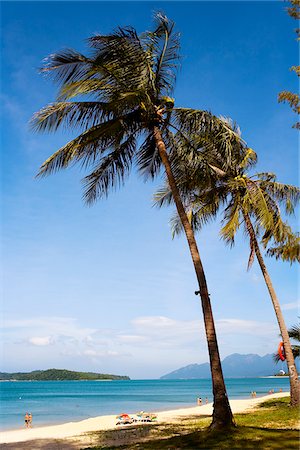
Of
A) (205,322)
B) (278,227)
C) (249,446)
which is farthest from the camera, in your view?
(278,227)

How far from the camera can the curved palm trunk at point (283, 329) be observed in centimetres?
1488

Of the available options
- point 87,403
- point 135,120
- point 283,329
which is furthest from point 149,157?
point 87,403

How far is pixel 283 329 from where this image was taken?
614 inches

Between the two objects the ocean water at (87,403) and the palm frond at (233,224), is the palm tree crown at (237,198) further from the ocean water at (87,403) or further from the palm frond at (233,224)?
the ocean water at (87,403)

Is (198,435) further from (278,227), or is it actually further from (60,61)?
(60,61)

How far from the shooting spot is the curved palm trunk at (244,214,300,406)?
14.9 m

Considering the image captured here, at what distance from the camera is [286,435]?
8.93m

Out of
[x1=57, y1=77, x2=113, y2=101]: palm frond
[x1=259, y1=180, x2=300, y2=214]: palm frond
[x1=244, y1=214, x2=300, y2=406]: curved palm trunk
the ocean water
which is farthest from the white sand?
[x1=57, y1=77, x2=113, y2=101]: palm frond

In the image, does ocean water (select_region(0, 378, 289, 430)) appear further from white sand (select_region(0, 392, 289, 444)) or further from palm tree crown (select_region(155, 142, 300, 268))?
palm tree crown (select_region(155, 142, 300, 268))

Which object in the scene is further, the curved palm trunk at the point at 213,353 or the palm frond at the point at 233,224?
the palm frond at the point at 233,224

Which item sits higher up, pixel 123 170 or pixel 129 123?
pixel 129 123

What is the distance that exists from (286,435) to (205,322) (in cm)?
292

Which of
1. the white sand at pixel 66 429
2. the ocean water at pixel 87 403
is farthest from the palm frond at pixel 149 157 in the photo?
the ocean water at pixel 87 403

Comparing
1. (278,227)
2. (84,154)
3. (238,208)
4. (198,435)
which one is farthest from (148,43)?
(198,435)
